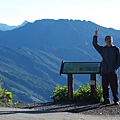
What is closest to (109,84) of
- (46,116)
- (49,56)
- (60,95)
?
(60,95)

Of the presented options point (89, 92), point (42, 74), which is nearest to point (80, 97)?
point (89, 92)

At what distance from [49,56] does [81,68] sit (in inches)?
6336

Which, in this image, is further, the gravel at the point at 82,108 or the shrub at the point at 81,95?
the shrub at the point at 81,95

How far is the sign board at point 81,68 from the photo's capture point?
45.8ft

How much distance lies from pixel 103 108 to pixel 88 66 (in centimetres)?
243

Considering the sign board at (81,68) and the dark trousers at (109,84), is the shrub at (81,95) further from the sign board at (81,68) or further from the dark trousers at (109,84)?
the dark trousers at (109,84)

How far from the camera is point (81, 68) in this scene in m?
14.1

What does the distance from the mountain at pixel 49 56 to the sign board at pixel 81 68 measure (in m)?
95.1

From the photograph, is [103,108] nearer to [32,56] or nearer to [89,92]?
[89,92]

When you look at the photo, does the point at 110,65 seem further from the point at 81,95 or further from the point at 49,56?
the point at 49,56

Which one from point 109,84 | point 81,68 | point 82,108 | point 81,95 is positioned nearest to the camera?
point 82,108

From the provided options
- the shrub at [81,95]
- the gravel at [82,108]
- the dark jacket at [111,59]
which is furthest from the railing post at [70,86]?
the dark jacket at [111,59]

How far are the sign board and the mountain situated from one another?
95.1 meters

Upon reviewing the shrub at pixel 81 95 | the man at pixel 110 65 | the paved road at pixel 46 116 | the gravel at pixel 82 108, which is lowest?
the paved road at pixel 46 116
